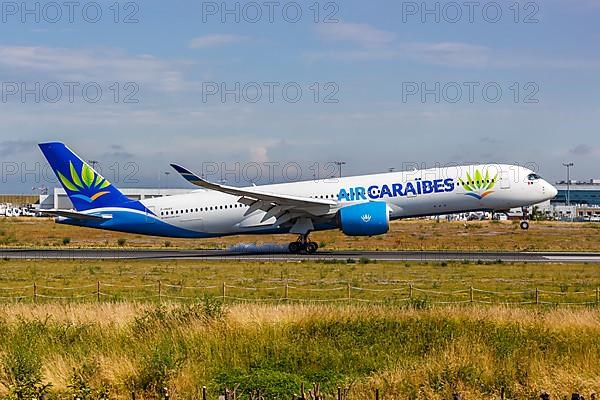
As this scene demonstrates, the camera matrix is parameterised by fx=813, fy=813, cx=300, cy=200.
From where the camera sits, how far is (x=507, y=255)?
170 feet

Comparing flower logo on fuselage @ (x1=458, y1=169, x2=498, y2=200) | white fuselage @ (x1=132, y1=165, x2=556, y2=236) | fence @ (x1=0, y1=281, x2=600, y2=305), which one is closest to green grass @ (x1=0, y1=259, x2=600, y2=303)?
fence @ (x1=0, y1=281, x2=600, y2=305)

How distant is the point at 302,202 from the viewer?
50.2 m

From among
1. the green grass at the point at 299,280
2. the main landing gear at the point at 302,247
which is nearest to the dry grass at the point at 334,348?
the green grass at the point at 299,280

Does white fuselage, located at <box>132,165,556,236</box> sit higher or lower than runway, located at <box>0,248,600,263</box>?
higher

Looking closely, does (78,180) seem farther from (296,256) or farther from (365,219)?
(365,219)

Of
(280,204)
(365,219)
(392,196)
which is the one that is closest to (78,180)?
(280,204)

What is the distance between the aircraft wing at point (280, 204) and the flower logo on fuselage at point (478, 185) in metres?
8.27

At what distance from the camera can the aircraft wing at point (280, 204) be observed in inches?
1956

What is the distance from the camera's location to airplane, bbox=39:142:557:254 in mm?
50469

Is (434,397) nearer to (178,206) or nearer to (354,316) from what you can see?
(354,316)

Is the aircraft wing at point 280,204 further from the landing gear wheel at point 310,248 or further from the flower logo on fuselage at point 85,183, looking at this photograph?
the flower logo on fuselage at point 85,183

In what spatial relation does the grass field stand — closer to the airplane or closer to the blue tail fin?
the airplane

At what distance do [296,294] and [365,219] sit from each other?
18.7 meters

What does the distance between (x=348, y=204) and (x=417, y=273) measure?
41.0 feet
